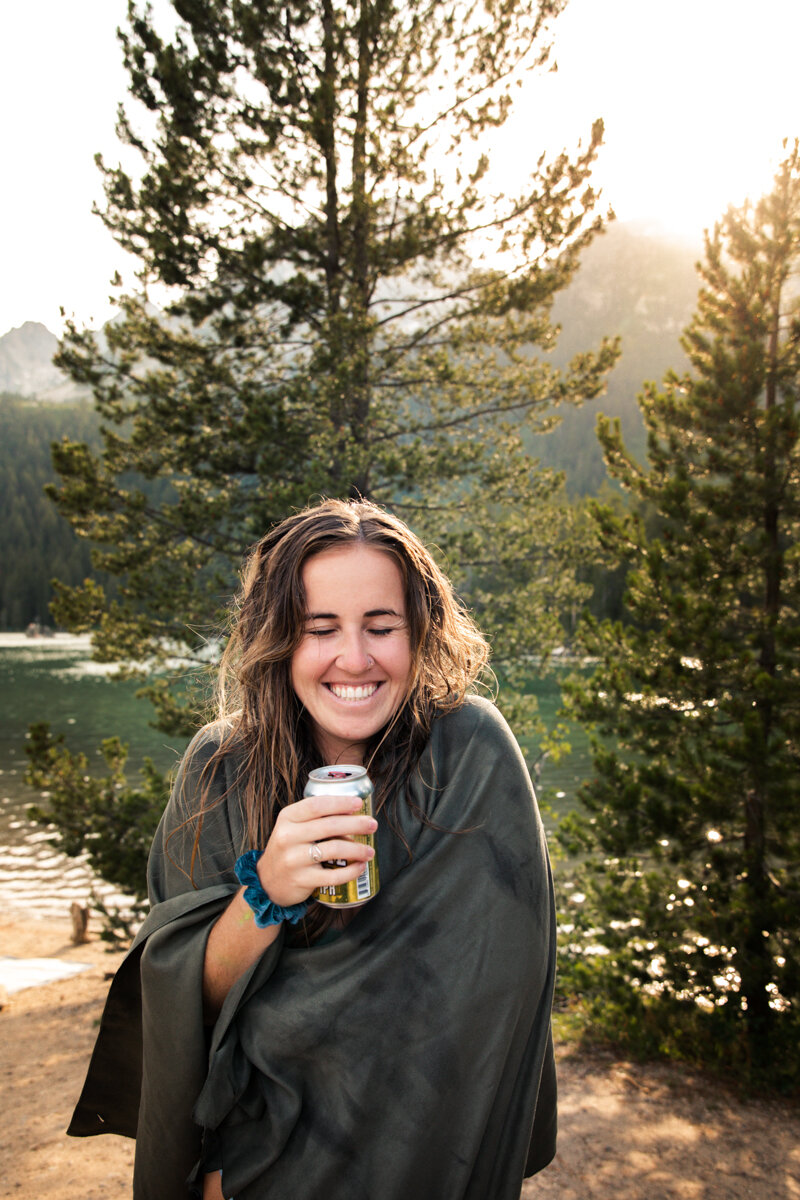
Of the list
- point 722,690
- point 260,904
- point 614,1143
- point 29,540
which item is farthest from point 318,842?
point 29,540

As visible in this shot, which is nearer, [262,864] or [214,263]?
[262,864]

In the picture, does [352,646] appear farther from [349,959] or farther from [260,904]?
[349,959]

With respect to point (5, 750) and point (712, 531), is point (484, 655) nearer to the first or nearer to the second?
point (712, 531)

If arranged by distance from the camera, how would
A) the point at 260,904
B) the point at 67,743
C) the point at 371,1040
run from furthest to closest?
the point at 67,743, the point at 371,1040, the point at 260,904

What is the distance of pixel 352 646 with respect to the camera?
1.95 m

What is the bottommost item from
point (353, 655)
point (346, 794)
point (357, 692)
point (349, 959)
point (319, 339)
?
point (349, 959)

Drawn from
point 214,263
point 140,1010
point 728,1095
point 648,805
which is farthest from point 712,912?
point 214,263

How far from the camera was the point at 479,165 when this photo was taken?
835 centimetres

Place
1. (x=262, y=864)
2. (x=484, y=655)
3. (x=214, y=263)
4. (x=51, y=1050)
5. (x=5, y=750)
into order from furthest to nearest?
1. (x=5, y=750)
2. (x=214, y=263)
3. (x=51, y=1050)
4. (x=484, y=655)
5. (x=262, y=864)

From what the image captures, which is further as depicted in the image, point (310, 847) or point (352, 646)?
point (352, 646)

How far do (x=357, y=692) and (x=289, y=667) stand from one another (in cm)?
28

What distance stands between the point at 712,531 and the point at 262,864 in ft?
16.9

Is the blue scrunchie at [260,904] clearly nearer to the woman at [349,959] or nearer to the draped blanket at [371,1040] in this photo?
the woman at [349,959]

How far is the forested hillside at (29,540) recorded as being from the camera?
106m
